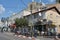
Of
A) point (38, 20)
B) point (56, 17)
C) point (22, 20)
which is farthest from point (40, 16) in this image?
point (22, 20)

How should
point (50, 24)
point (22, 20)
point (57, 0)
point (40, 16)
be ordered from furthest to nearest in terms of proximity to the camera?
point (57, 0)
point (22, 20)
point (40, 16)
point (50, 24)

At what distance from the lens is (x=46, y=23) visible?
193 feet

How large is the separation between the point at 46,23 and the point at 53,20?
5.89 ft

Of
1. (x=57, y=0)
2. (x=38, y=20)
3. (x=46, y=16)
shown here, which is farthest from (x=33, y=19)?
(x=57, y=0)

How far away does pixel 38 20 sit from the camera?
63031 millimetres

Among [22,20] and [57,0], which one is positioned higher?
[57,0]

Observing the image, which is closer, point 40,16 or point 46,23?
point 46,23

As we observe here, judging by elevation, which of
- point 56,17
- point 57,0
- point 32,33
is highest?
point 57,0

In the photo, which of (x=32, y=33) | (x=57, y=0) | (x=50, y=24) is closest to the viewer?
(x=32, y=33)

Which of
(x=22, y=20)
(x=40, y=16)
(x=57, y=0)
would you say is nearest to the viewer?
(x=40, y=16)

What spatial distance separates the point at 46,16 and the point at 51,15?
136cm

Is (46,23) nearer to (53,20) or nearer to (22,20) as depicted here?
(53,20)

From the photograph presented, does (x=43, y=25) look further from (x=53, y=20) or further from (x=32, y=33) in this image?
(x=32, y=33)

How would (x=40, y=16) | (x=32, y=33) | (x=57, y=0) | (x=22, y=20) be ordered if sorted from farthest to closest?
1. (x=57, y=0)
2. (x=22, y=20)
3. (x=40, y=16)
4. (x=32, y=33)
